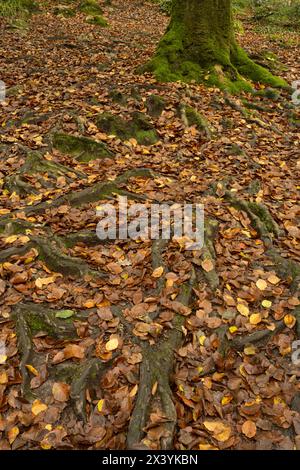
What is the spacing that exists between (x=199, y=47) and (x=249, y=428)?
23.4 ft

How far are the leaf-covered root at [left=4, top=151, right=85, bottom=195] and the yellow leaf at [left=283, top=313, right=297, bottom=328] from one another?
10.5 feet

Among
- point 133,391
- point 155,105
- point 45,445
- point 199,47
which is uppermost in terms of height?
point 199,47

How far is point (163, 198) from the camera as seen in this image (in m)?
4.90

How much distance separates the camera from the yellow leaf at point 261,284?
12.8 ft

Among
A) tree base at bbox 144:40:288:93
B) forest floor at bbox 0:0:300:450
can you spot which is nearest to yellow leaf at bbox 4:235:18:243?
forest floor at bbox 0:0:300:450

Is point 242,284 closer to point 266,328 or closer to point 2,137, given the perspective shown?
point 266,328

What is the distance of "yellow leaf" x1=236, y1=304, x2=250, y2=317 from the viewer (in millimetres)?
3658

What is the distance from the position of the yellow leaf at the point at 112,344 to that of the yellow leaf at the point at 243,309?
121cm

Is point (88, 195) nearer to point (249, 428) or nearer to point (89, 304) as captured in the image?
point (89, 304)

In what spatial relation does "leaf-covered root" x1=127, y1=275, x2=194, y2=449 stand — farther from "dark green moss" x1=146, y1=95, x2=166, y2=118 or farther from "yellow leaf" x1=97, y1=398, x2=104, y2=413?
"dark green moss" x1=146, y1=95, x2=166, y2=118

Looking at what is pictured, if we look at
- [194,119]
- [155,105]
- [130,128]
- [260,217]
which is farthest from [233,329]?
[155,105]

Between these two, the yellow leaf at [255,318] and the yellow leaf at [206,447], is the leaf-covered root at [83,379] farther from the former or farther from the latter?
the yellow leaf at [255,318]

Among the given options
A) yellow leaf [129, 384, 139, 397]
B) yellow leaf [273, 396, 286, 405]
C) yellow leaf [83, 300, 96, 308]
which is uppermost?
yellow leaf [83, 300, 96, 308]

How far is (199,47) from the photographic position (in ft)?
25.5
